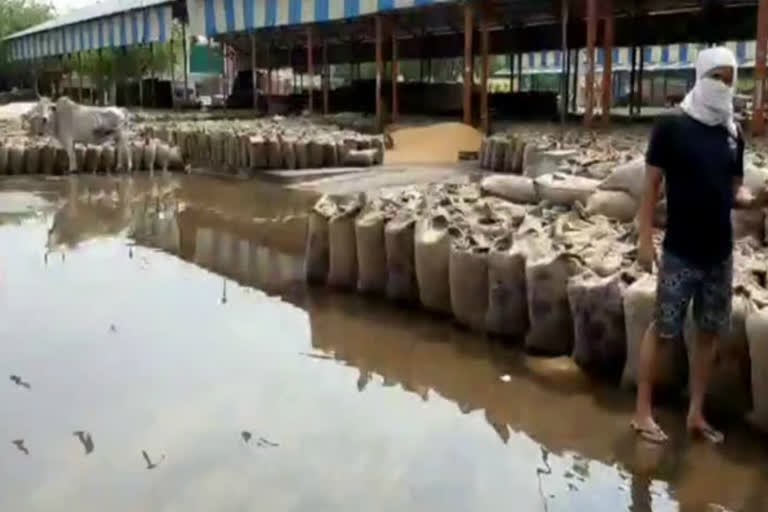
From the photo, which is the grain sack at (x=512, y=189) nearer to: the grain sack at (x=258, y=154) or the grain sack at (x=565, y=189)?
the grain sack at (x=565, y=189)

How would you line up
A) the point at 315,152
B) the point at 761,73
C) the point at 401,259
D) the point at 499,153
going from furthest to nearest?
the point at 315,152, the point at 499,153, the point at 761,73, the point at 401,259

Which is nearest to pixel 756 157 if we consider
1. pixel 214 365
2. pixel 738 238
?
pixel 738 238

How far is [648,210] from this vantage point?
4.20 metres

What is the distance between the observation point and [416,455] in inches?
172

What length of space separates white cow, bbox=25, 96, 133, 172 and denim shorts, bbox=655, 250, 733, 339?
50.9 feet

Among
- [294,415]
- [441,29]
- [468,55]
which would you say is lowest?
[294,415]

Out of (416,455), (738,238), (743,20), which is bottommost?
(416,455)

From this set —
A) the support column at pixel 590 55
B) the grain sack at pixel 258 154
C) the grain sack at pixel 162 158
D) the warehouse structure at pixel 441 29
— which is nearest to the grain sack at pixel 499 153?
the support column at pixel 590 55

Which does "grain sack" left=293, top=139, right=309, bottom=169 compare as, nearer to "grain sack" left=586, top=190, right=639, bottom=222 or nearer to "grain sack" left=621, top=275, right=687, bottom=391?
"grain sack" left=586, top=190, right=639, bottom=222

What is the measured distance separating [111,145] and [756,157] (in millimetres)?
12814

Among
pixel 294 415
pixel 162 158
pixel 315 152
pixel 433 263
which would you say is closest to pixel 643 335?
pixel 294 415

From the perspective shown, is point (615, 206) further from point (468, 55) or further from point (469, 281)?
point (468, 55)

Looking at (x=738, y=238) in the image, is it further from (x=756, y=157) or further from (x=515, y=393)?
(x=756, y=157)

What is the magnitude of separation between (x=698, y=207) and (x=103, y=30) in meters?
34.9
